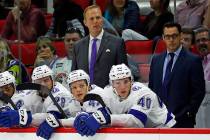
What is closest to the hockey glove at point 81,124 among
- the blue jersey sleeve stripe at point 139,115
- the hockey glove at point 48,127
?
the hockey glove at point 48,127

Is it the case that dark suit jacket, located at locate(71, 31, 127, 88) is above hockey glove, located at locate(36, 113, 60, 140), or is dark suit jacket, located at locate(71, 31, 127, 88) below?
above

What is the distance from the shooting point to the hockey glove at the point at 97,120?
5.96 meters

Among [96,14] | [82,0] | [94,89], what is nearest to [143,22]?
[82,0]

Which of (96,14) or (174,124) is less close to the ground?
(96,14)

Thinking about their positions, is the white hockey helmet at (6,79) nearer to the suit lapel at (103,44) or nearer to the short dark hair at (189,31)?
the suit lapel at (103,44)

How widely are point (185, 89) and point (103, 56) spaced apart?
0.78m

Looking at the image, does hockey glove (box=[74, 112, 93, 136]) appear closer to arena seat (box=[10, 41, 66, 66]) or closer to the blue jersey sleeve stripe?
the blue jersey sleeve stripe

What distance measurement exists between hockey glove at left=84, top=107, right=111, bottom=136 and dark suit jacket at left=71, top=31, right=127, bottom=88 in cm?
102

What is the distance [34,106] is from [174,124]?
127 cm

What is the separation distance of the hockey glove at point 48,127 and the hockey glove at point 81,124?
A: 0.71 ft

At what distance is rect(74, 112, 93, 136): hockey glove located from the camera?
5.96m

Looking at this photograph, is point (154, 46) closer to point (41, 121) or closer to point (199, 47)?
point (199, 47)

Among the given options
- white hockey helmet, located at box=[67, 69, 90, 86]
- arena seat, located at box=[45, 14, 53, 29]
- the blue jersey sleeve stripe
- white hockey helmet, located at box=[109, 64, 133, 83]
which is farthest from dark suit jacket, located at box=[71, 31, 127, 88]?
arena seat, located at box=[45, 14, 53, 29]

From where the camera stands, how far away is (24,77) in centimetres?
786
